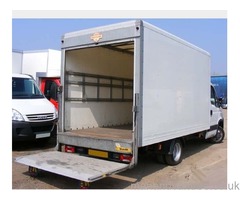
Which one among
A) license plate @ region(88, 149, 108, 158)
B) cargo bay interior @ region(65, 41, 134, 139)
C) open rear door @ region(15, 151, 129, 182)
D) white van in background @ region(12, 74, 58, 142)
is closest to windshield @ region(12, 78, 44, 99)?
white van in background @ region(12, 74, 58, 142)

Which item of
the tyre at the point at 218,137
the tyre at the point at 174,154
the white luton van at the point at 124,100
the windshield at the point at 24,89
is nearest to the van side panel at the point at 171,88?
the white luton van at the point at 124,100

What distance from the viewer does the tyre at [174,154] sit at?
265 inches

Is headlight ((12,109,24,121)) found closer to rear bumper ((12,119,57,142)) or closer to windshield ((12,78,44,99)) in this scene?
rear bumper ((12,119,57,142))

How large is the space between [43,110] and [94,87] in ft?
5.91

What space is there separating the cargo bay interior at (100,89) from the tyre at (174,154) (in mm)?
1063

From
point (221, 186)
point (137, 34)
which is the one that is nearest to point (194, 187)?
point (221, 186)

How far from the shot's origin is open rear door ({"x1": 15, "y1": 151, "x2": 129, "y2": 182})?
4.68 m

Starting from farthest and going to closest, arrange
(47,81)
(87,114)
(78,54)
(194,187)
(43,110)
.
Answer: (47,81)
(43,110)
(87,114)
(78,54)
(194,187)

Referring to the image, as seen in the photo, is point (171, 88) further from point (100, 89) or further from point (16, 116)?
point (16, 116)

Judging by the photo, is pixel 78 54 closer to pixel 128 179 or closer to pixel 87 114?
pixel 87 114

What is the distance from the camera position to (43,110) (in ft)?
27.5

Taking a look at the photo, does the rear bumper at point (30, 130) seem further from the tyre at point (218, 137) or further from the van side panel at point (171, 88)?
the tyre at point (218, 137)

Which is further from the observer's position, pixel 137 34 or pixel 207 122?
pixel 207 122

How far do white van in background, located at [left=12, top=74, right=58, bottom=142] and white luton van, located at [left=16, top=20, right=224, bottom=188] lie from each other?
163cm
